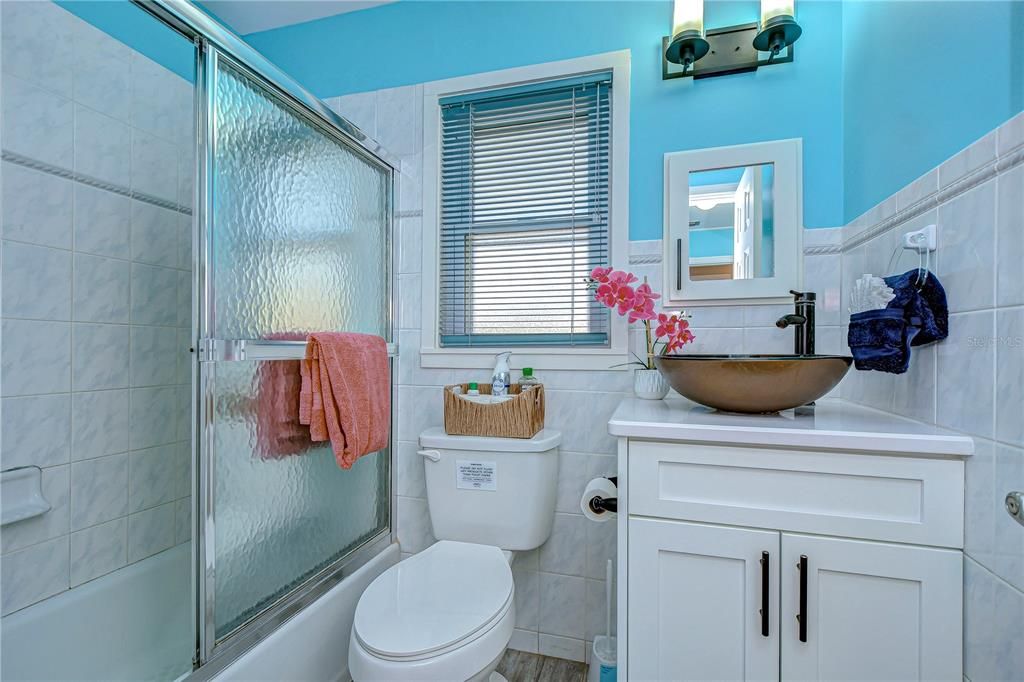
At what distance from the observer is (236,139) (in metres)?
1.11

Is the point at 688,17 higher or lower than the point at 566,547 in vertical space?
higher

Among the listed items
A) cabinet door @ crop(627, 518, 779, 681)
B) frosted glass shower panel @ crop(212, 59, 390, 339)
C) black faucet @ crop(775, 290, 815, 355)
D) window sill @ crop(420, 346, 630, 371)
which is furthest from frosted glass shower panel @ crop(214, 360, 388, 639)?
black faucet @ crop(775, 290, 815, 355)

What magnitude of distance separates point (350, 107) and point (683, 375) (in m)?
1.75

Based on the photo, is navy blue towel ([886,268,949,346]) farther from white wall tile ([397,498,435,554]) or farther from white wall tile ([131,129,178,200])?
white wall tile ([131,129,178,200])

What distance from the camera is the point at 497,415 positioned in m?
1.49

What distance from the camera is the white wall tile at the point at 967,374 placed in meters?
0.78

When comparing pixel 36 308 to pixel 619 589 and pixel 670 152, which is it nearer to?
pixel 619 589

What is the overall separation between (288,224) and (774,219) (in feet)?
4.93

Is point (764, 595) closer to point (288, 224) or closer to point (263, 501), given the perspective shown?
point (263, 501)

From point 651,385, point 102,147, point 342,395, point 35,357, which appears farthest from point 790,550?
point 102,147

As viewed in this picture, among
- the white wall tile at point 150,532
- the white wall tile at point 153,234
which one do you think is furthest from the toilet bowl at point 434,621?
the white wall tile at point 153,234

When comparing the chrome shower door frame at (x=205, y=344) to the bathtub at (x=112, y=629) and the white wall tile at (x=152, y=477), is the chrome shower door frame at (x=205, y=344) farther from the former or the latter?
the white wall tile at (x=152, y=477)

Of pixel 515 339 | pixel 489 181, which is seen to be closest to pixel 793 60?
pixel 489 181

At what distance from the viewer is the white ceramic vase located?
1.43 m
